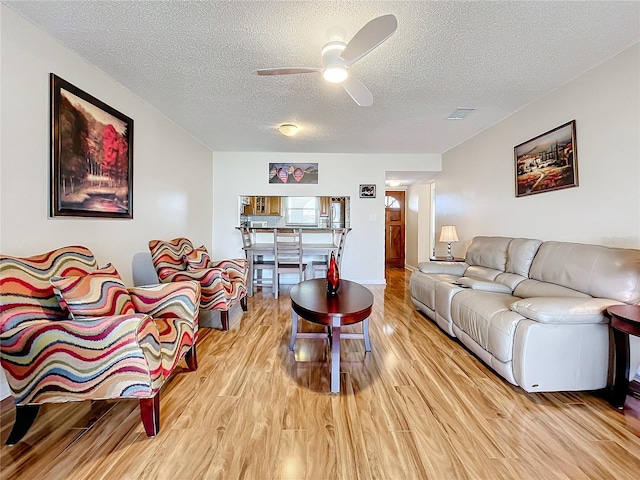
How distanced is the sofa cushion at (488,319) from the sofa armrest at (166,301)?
2127 mm

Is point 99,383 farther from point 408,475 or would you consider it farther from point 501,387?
point 501,387

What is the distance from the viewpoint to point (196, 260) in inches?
132

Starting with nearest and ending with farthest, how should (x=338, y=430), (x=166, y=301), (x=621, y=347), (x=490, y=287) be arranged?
(x=338, y=430) < (x=621, y=347) < (x=166, y=301) < (x=490, y=287)

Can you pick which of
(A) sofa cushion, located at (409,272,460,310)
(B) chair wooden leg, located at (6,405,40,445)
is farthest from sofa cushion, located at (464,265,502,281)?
(B) chair wooden leg, located at (6,405,40,445)

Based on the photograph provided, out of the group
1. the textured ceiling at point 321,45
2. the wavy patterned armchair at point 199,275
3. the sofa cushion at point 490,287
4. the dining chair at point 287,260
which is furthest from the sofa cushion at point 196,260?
the sofa cushion at point 490,287

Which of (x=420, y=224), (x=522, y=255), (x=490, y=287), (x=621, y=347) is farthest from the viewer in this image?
(x=420, y=224)

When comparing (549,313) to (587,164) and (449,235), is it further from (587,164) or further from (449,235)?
(449,235)

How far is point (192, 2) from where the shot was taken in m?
1.69

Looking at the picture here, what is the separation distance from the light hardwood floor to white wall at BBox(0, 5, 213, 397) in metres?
0.89

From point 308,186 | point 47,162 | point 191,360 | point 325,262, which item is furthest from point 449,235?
point 47,162

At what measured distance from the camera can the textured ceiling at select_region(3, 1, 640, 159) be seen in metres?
1.76

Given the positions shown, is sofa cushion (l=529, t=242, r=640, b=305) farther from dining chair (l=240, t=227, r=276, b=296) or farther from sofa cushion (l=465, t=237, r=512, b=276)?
dining chair (l=240, t=227, r=276, b=296)

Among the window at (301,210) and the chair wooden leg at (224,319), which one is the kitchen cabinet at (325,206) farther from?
the chair wooden leg at (224,319)

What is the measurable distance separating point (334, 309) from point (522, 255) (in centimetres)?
208
